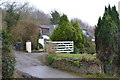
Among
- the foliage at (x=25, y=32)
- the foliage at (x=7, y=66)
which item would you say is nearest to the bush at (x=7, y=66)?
the foliage at (x=7, y=66)

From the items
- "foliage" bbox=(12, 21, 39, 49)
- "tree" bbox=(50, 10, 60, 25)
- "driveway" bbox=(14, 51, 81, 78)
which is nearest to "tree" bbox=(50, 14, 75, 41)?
"foliage" bbox=(12, 21, 39, 49)

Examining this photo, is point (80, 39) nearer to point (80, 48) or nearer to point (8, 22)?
point (80, 48)

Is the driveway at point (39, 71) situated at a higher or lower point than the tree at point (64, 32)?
lower

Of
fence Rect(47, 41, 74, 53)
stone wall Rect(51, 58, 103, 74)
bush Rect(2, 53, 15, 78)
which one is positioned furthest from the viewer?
fence Rect(47, 41, 74, 53)

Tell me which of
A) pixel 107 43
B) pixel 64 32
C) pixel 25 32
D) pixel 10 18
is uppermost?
pixel 10 18

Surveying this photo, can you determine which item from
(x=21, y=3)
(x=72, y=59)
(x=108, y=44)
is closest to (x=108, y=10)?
(x=108, y=44)

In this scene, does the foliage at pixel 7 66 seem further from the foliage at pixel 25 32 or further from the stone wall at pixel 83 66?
the foliage at pixel 25 32

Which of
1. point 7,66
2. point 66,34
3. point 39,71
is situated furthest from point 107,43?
point 66,34

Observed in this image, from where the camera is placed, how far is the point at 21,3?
89.7 ft

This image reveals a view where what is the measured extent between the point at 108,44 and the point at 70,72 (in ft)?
8.22

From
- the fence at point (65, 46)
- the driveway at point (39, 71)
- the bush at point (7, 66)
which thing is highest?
the fence at point (65, 46)

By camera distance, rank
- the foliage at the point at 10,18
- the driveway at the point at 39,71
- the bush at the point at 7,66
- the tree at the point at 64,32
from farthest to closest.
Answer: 1. the foliage at the point at 10,18
2. the tree at the point at 64,32
3. the driveway at the point at 39,71
4. the bush at the point at 7,66

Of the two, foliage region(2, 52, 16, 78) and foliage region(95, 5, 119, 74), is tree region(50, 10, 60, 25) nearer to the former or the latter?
foliage region(95, 5, 119, 74)

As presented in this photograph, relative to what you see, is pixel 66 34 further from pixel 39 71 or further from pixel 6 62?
pixel 6 62
